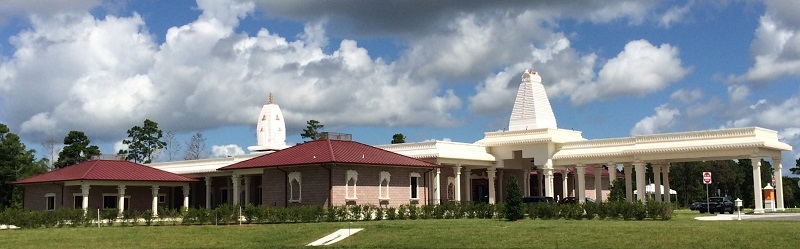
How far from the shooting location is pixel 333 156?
163ft

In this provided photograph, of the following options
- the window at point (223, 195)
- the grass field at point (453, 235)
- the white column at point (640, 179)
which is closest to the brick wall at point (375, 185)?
the grass field at point (453, 235)

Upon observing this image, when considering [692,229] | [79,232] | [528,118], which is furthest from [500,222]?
[528,118]

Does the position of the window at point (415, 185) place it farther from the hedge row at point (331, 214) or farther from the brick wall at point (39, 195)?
the brick wall at point (39, 195)

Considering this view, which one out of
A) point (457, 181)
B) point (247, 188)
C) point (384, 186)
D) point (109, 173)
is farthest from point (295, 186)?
point (109, 173)

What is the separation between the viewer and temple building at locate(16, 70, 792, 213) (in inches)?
2031

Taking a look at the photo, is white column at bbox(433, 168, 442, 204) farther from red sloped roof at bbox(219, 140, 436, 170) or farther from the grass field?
the grass field

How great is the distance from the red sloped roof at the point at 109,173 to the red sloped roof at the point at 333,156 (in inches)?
368

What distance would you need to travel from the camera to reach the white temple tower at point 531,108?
6475 centimetres

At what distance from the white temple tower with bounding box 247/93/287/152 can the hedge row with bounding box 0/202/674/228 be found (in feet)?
73.5

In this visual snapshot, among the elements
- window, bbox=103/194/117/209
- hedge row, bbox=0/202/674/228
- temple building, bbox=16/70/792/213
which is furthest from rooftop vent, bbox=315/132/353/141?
window, bbox=103/194/117/209

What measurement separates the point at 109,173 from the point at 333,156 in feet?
64.3

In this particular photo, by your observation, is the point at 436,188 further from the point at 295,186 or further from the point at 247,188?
the point at 247,188

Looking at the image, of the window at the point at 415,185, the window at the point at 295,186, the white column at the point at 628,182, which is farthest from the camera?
the white column at the point at 628,182

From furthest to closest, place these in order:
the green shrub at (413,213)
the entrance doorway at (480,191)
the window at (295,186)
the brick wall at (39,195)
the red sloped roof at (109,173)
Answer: the entrance doorway at (480,191) < the brick wall at (39,195) < the red sloped roof at (109,173) < the window at (295,186) < the green shrub at (413,213)
